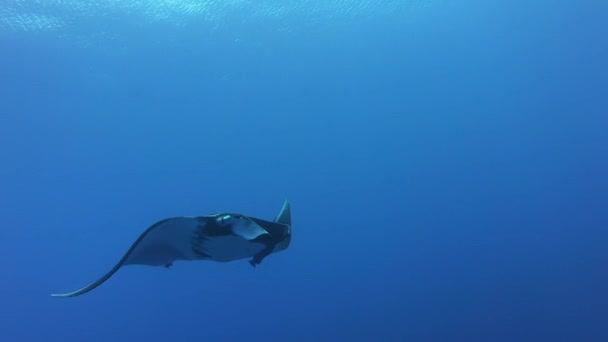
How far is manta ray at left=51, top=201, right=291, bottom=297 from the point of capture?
2033 millimetres

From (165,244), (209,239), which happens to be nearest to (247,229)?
(209,239)

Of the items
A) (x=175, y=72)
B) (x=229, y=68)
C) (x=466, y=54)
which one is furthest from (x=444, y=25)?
(x=175, y=72)

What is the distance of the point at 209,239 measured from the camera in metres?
2.17

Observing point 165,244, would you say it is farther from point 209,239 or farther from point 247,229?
point 247,229

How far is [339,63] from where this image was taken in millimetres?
13234

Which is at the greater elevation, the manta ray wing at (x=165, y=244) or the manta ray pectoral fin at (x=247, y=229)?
the manta ray pectoral fin at (x=247, y=229)

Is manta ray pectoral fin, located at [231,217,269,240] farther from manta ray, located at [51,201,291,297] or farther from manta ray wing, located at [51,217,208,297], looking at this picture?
manta ray wing, located at [51,217,208,297]

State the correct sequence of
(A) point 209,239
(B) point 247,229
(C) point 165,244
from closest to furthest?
(B) point 247,229, (A) point 209,239, (C) point 165,244

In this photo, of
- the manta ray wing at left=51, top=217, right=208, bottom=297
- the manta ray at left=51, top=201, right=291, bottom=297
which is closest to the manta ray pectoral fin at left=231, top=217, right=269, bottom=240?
the manta ray at left=51, top=201, right=291, bottom=297

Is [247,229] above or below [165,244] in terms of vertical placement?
above

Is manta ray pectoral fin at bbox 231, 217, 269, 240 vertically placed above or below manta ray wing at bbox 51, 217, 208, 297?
above

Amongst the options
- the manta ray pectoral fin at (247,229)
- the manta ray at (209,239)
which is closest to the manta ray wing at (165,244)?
the manta ray at (209,239)

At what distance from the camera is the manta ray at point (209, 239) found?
203cm

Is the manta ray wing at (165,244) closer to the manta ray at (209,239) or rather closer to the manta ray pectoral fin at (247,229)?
the manta ray at (209,239)
